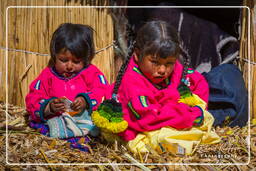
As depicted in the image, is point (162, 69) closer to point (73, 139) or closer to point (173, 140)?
point (173, 140)

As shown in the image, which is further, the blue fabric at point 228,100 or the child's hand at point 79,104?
the blue fabric at point 228,100

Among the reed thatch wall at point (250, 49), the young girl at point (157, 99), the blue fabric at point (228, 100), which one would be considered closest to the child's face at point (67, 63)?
the young girl at point (157, 99)

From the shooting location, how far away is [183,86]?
2.89 metres

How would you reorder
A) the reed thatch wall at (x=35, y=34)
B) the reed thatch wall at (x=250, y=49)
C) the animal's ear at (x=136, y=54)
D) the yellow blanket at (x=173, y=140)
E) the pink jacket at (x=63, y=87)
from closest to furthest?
the yellow blanket at (x=173, y=140)
the animal's ear at (x=136, y=54)
the pink jacket at (x=63, y=87)
the reed thatch wall at (x=250, y=49)
the reed thatch wall at (x=35, y=34)

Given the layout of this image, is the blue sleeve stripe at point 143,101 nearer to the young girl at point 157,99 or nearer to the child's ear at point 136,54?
the young girl at point 157,99

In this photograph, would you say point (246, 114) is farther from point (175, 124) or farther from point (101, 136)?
point (101, 136)

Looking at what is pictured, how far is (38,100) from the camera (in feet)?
10.5

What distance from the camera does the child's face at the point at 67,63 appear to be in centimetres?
312

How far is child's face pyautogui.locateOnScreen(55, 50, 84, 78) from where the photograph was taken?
3.12 metres

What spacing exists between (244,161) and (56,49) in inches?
69.6

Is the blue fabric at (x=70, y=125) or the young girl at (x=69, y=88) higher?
the young girl at (x=69, y=88)

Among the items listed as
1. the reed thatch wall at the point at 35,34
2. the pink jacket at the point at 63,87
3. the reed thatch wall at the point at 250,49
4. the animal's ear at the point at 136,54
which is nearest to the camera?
the animal's ear at the point at 136,54

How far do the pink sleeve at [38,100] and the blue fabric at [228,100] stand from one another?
1.45 meters

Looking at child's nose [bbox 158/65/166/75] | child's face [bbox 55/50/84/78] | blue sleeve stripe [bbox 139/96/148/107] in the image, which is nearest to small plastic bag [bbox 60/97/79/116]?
child's face [bbox 55/50/84/78]
